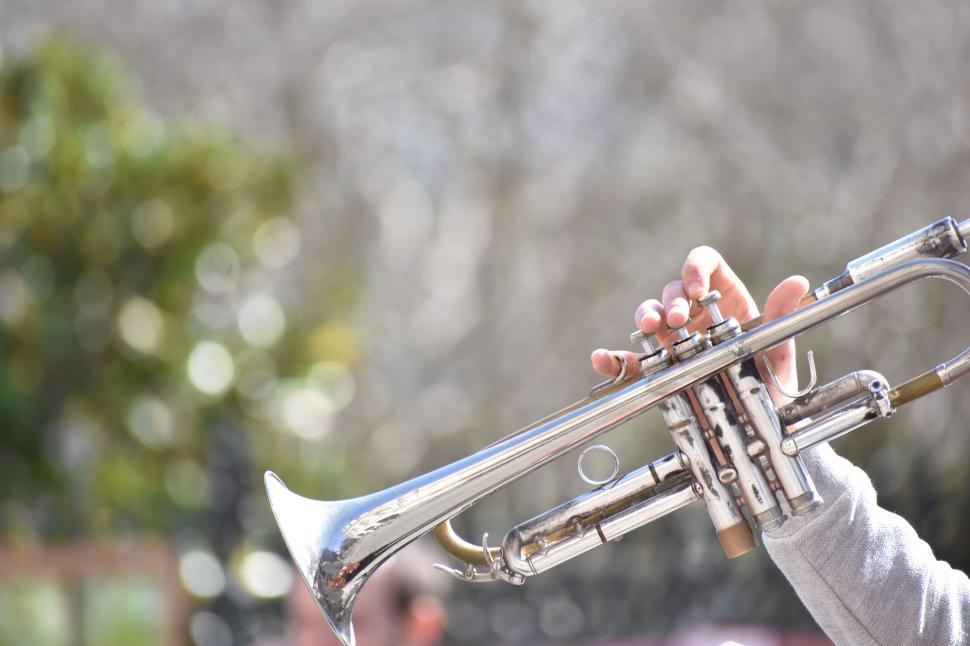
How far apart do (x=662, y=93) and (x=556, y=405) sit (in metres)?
2.36

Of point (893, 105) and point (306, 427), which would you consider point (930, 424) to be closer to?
point (893, 105)

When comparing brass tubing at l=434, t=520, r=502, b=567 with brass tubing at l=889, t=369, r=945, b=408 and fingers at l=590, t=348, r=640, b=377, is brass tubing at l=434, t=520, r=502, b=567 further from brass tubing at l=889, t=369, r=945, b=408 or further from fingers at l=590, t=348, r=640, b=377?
brass tubing at l=889, t=369, r=945, b=408

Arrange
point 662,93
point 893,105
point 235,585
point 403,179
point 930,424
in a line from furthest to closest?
point 403,179 → point 662,93 → point 893,105 → point 930,424 → point 235,585

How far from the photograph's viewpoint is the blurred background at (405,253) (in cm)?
468

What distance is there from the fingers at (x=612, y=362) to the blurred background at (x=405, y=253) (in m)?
2.28

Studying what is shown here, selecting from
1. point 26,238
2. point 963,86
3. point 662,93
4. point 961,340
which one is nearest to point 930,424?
point 961,340

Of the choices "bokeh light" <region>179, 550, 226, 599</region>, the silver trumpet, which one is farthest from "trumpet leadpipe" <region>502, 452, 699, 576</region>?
"bokeh light" <region>179, 550, 226, 599</region>

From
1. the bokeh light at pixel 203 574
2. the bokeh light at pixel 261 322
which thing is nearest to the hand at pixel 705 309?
the bokeh light at pixel 203 574

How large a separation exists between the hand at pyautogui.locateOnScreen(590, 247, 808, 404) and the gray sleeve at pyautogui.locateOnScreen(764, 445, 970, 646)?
0.69 feet

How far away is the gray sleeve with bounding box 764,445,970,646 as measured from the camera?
5.69 feet

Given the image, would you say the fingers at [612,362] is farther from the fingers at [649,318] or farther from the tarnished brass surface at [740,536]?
the tarnished brass surface at [740,536]

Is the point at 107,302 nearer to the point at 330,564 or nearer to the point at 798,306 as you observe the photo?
the point at 330,564

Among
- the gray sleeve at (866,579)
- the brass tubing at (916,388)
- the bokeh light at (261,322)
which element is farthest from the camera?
the bokeh light at (261,322)

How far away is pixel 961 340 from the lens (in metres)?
6.28
